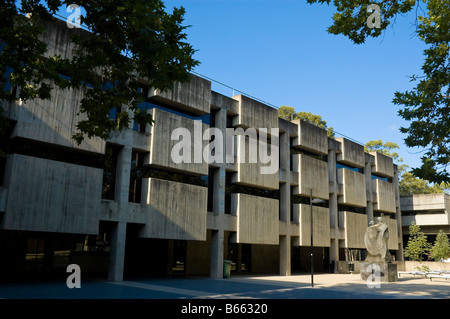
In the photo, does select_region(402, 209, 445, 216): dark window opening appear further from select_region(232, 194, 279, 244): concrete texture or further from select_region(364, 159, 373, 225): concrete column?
select_region(232, 194, 279, 244): concrete texture

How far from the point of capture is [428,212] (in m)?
50.5

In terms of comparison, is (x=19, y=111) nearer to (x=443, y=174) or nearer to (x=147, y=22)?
(x=147, y=22)

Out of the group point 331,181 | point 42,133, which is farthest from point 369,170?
point 42,133

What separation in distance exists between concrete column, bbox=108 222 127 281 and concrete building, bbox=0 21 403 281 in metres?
0.05

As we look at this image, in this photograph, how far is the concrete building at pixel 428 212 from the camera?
4869 cm

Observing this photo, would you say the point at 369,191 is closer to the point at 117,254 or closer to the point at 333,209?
the point at 333,209

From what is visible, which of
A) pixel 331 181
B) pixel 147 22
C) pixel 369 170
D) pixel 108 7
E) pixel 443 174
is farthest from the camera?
pixel 369 170

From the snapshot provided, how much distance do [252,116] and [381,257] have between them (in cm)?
1276

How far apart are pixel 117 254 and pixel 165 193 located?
4222mm

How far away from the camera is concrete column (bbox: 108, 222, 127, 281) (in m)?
20.8

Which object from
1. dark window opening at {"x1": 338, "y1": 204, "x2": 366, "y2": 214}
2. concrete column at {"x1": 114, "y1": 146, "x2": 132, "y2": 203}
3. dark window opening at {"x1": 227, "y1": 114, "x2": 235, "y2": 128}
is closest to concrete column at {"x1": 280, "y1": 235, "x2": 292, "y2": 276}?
dark window opening at {"x1": 227, "y1": 114, "x2": 235, "y2": 128}

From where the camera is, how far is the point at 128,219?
847 inches

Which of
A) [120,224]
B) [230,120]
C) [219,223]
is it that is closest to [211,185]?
[219,223]

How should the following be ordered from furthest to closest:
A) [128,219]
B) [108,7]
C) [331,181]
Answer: [331,181] < [128,219] < [108,7]
